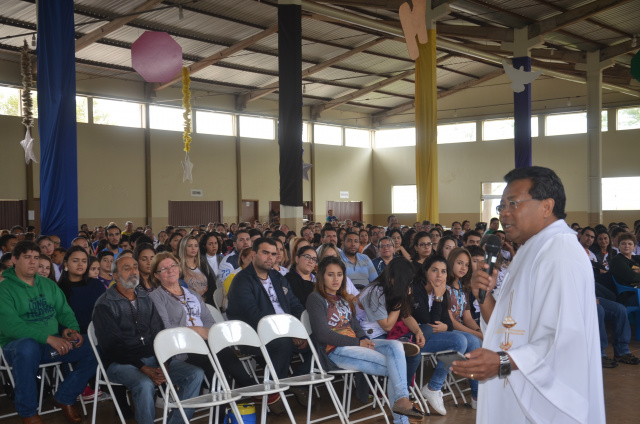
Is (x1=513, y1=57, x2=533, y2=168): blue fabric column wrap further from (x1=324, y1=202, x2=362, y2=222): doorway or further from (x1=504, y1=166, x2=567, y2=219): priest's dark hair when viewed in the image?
(x1=504, y1=166, x2=567, y2=219): priest's dark hair

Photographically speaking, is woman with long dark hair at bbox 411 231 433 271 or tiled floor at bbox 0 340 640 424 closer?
tiled floor at bbox 0 340 640 424

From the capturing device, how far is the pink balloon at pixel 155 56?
805 cm

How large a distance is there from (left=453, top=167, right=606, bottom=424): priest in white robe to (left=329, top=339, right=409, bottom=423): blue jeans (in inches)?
79.0

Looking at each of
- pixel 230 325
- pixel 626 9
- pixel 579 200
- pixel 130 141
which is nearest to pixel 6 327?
pixel 230 325

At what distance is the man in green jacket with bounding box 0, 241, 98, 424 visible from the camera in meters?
3.83

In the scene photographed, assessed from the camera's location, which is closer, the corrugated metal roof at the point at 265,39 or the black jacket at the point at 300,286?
the black jacket at the point at 300,286

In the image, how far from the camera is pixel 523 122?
53.3 ft

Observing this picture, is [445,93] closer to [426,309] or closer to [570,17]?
[570,17]

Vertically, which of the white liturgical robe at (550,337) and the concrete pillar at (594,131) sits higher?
the concrete pillar at (594,131)

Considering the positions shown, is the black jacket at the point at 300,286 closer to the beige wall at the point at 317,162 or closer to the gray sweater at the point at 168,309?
the gray sweater at the point at 168,309

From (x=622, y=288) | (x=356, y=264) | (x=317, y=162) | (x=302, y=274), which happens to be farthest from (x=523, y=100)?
(x=302, y=274)

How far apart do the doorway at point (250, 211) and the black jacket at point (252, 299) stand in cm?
1557

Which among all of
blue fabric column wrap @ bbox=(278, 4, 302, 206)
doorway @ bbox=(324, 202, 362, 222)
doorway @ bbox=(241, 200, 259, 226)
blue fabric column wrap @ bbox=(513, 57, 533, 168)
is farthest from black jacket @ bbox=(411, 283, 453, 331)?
doorway @ bbox=(324, 202, 362, 222)

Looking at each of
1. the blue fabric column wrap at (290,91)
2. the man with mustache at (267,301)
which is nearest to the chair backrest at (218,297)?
the man with mustache at (267,301)
